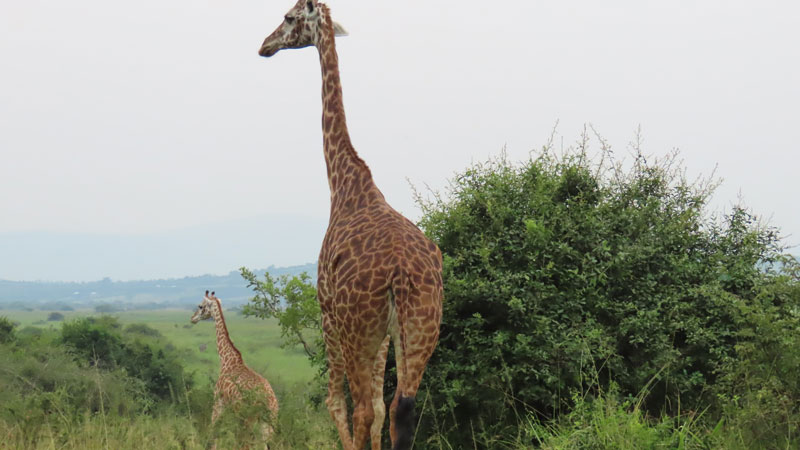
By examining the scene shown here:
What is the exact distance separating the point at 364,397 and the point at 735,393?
14.2 feet

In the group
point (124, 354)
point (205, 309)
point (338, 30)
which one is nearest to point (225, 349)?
point (205, 309)

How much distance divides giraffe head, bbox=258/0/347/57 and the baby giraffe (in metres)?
3.93

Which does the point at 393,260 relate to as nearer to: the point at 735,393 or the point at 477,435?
the point at 477,435

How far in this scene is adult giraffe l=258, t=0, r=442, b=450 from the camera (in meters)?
5.94

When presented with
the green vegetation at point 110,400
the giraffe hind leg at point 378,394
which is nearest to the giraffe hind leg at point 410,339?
the giraffe hind leg at point 378,394

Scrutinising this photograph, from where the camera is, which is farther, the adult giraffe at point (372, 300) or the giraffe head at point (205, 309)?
the giraffe head at point (205, 309)

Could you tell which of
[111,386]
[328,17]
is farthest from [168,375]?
[328,17]

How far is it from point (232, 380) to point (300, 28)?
4477mm

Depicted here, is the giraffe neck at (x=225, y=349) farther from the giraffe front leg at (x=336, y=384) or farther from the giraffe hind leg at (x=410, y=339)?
the giraffe hind leg at (x=410, y=339)

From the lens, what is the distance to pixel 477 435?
8320mm

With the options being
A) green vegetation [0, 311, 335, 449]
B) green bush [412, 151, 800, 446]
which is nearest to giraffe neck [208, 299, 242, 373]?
green vegetation [0, 311, 335, 449]

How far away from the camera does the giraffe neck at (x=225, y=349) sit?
34.7 feet

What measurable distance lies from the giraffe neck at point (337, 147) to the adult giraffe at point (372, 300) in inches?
0.5

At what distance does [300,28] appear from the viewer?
8.02 meters
